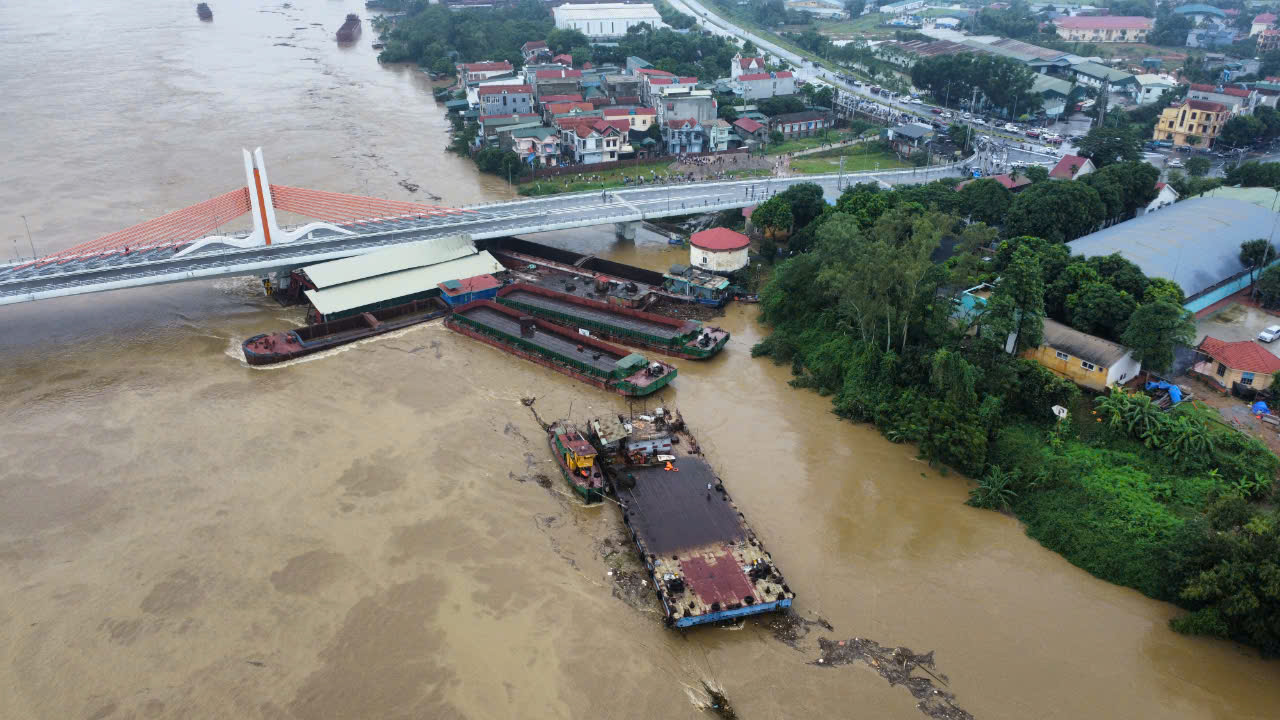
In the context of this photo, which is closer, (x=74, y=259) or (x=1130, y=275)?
(x=1130, y=275)

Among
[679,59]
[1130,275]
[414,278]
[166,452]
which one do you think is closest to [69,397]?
[166,452]

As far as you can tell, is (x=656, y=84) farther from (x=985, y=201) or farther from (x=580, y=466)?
(x=580, y=466)

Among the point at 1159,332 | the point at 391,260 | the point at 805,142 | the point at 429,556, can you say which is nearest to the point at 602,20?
the point at 805,142

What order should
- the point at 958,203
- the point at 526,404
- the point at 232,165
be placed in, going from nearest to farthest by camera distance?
the point at 526,404 → the point at 958,203 → the point at 232,165

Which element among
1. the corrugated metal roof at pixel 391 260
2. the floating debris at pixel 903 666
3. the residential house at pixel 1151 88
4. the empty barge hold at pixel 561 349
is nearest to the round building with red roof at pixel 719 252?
the empty barge hold at pixel 561 349

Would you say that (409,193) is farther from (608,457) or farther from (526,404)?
(608,457)
